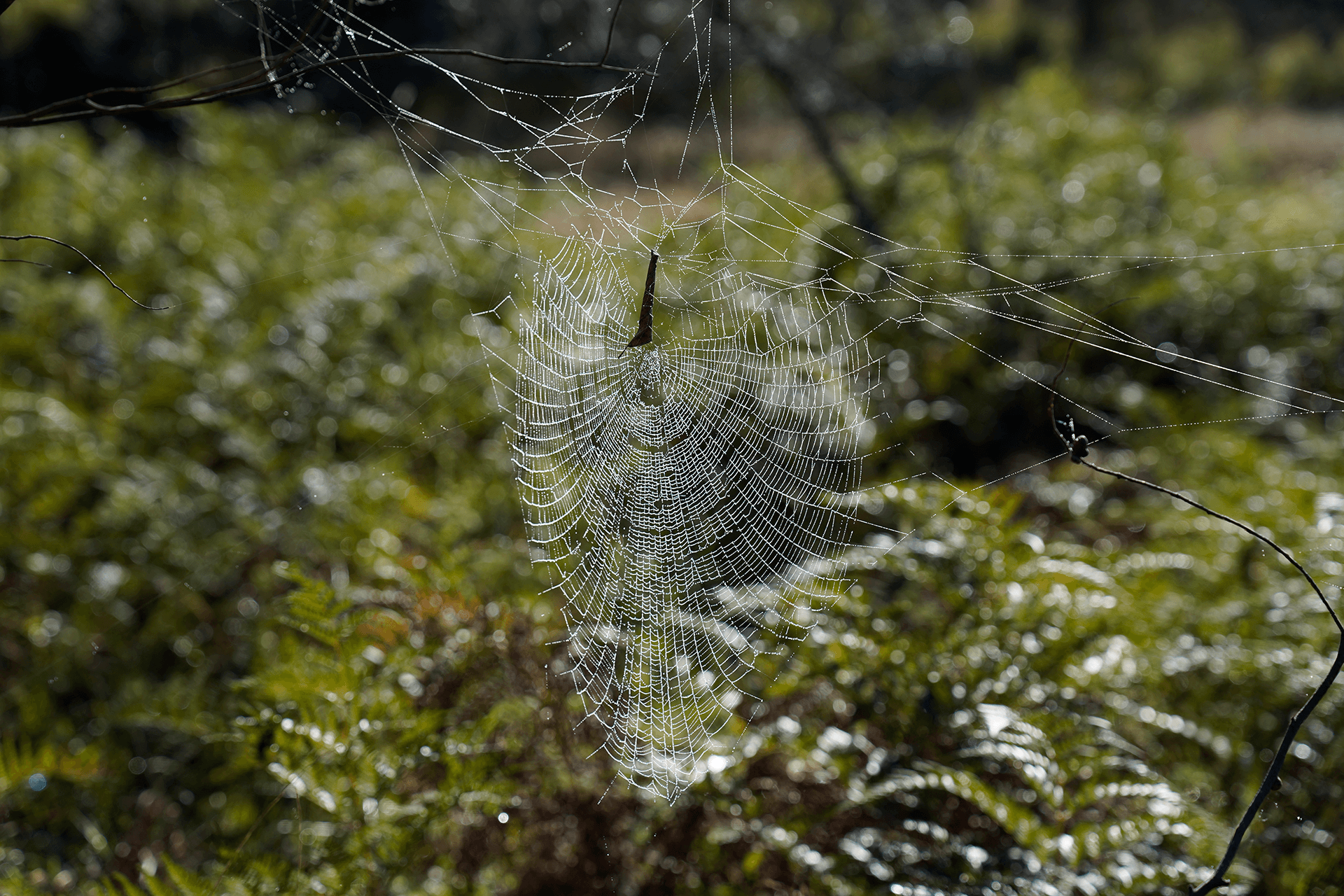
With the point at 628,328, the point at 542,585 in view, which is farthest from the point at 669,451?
the point at 542,585

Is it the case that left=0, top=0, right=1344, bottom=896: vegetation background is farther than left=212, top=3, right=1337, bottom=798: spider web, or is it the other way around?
left=212, top=3, right=1337, bottom=798: spider web

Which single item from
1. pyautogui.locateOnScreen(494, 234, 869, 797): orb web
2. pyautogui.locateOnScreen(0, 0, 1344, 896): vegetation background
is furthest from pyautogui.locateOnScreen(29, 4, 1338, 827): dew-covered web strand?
pyautogui.locateOnScreen(0, 0, 1344, 896): vegetation background

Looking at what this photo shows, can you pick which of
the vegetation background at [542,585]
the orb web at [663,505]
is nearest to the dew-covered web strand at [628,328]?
the orb web at [663,505]

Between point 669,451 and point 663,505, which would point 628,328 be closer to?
point 669,451

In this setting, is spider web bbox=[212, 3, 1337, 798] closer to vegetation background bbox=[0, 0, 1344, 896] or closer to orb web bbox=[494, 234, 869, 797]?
orb web bbox=[494, 234, 869, 797]

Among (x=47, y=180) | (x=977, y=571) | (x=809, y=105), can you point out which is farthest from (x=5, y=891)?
(x=47, y=180)

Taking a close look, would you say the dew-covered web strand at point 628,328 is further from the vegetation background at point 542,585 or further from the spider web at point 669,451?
the vegetation background at point 542,585

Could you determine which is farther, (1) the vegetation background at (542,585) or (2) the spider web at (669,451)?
(2) the spider web at (669,451)
